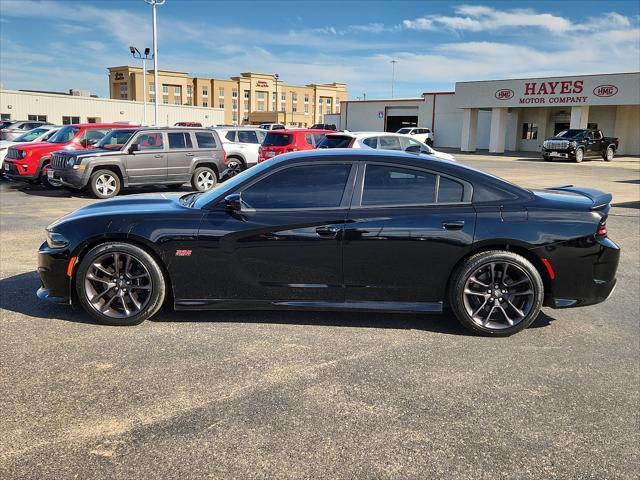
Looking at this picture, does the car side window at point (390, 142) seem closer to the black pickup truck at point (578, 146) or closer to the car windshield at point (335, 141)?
the car windshield at point (335, 141)

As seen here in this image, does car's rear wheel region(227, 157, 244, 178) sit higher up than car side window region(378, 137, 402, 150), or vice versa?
car side window region(378, 137, 402, 150)

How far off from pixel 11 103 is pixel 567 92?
43475 mm

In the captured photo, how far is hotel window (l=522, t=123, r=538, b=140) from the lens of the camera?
148ft

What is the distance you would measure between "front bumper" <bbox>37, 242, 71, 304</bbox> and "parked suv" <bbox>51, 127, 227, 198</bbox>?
888cm

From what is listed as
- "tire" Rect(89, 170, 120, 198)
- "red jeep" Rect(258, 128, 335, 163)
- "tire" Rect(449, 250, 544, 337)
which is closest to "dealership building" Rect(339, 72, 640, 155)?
"red jeep" Rect(258, 128, 335, 163)

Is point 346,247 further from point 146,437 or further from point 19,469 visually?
point 19,469

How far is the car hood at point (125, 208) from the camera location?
4.75 meters

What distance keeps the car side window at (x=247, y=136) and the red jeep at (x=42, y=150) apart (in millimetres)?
4006

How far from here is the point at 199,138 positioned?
47.5ft

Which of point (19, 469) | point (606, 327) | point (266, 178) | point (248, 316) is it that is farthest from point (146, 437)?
point (606, 327)

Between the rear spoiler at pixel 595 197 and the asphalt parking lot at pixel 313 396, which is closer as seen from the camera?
the asphalt parking lot at pixel 313 396

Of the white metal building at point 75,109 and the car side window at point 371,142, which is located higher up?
the white metal building at point 75,109

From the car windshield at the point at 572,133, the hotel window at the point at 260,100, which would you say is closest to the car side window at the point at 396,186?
the car windshield at the point at 572,133

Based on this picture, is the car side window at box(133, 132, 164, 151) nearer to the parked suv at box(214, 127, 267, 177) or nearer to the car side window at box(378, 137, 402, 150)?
the parked suv at box(214, 127, 267, 177)
